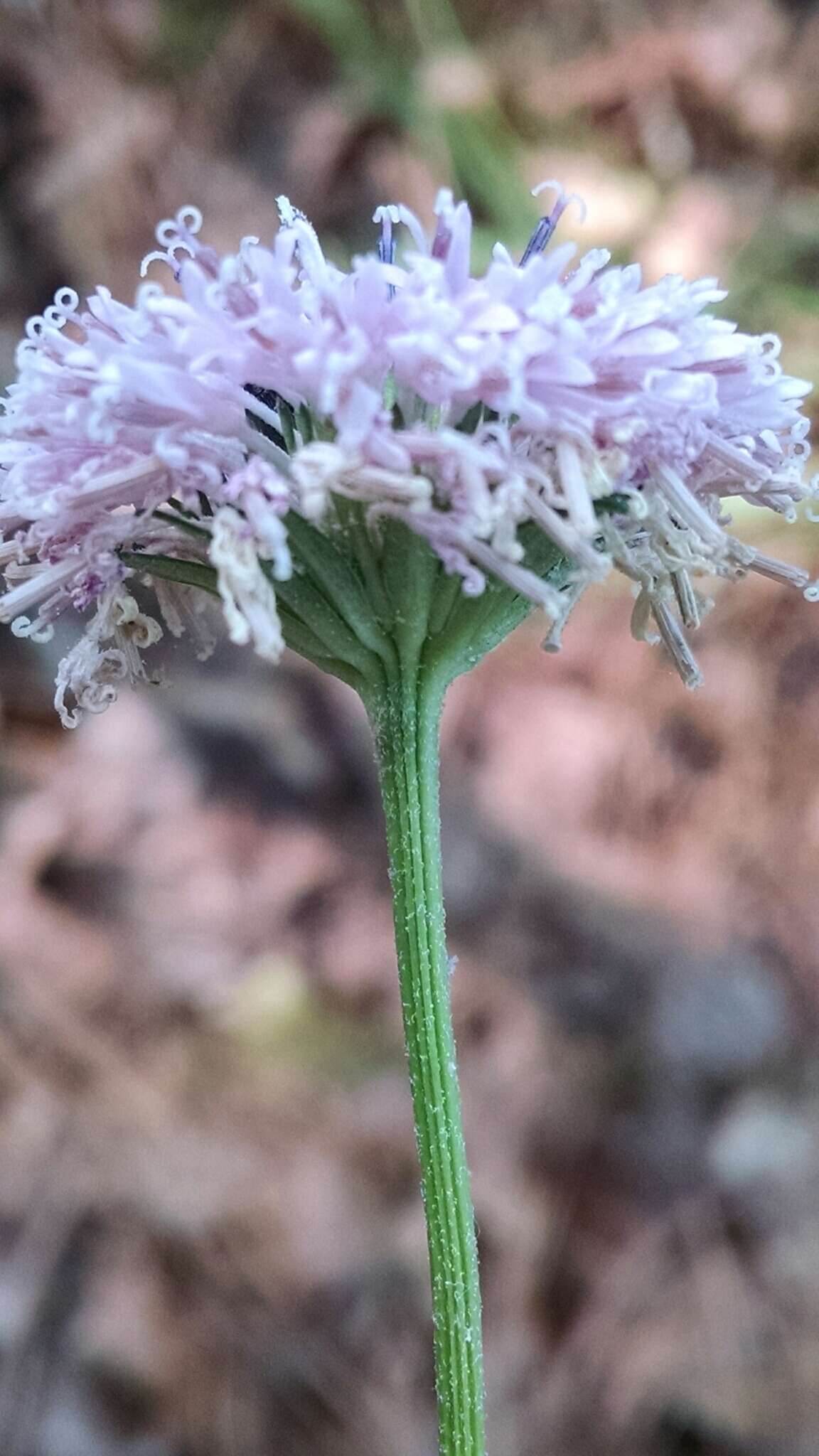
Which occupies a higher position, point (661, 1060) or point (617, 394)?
point (617, 394)

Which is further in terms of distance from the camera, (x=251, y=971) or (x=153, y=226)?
(x=153, y=226)

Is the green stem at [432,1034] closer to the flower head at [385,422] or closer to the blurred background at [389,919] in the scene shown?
the flower head at [385,422]

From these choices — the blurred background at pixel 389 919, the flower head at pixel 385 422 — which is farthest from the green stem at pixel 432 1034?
the blurred background at pixel 389 919

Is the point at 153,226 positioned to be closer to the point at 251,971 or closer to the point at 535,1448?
the point at 251,971

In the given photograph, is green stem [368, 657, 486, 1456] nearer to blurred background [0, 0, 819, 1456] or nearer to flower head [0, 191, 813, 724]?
flower head [0, 191, 813, 724]

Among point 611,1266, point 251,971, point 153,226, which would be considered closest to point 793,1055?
point 611,1266

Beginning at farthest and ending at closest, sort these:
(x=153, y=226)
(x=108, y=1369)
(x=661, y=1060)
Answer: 1. (x=153, y=226)
2. (x=661, y=1060)
3. (x=108, y=1369)

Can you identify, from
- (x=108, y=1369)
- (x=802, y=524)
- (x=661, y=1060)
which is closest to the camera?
(x=108, y=1369)
